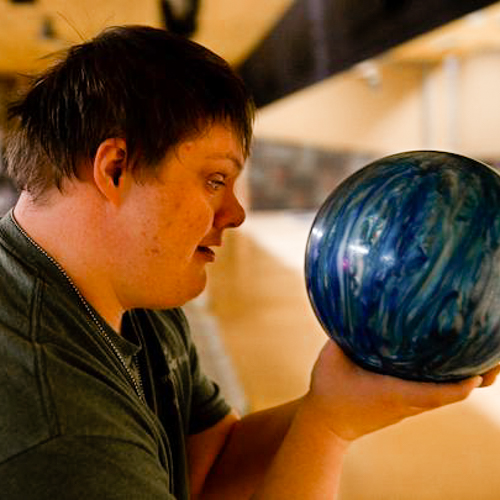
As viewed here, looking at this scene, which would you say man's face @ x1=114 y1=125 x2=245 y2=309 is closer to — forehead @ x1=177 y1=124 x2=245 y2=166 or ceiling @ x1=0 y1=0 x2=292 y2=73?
forehead @ x1=177 y1=124 x2=245 y2=166

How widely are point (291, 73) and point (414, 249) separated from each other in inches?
121

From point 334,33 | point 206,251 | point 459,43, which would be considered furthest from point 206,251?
point 459,43

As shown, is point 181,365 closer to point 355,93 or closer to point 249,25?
point 249,25

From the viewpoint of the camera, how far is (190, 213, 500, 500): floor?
169 centimetres

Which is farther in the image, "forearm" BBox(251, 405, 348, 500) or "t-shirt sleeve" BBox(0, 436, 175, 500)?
"forearm" BBox(251, 405, 348, 500)

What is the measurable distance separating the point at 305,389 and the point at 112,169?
186cm

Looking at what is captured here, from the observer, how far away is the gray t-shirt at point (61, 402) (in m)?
0.52

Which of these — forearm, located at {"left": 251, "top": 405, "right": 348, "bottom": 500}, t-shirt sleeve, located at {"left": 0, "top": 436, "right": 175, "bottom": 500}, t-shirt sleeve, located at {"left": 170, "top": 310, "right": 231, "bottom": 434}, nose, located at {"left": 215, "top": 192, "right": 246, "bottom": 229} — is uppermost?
nose, located at {"left": 215, "top": 192, "right": 246, "bottom": 229}

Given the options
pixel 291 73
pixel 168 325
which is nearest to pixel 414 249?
pixel 168 325

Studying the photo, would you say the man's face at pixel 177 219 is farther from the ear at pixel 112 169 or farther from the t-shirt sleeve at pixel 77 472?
the t-shirt sleeve at pixel 77 472

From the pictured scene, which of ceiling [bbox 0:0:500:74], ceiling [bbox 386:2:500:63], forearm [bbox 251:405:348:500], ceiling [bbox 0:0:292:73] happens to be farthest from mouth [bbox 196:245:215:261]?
ceiling [bbox 386:2:500:63]

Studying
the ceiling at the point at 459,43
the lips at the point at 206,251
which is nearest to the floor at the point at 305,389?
the lips at the point at 206,251

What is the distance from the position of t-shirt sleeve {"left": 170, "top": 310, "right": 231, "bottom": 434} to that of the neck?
30cm

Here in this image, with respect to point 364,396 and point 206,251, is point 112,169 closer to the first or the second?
point 206,251
